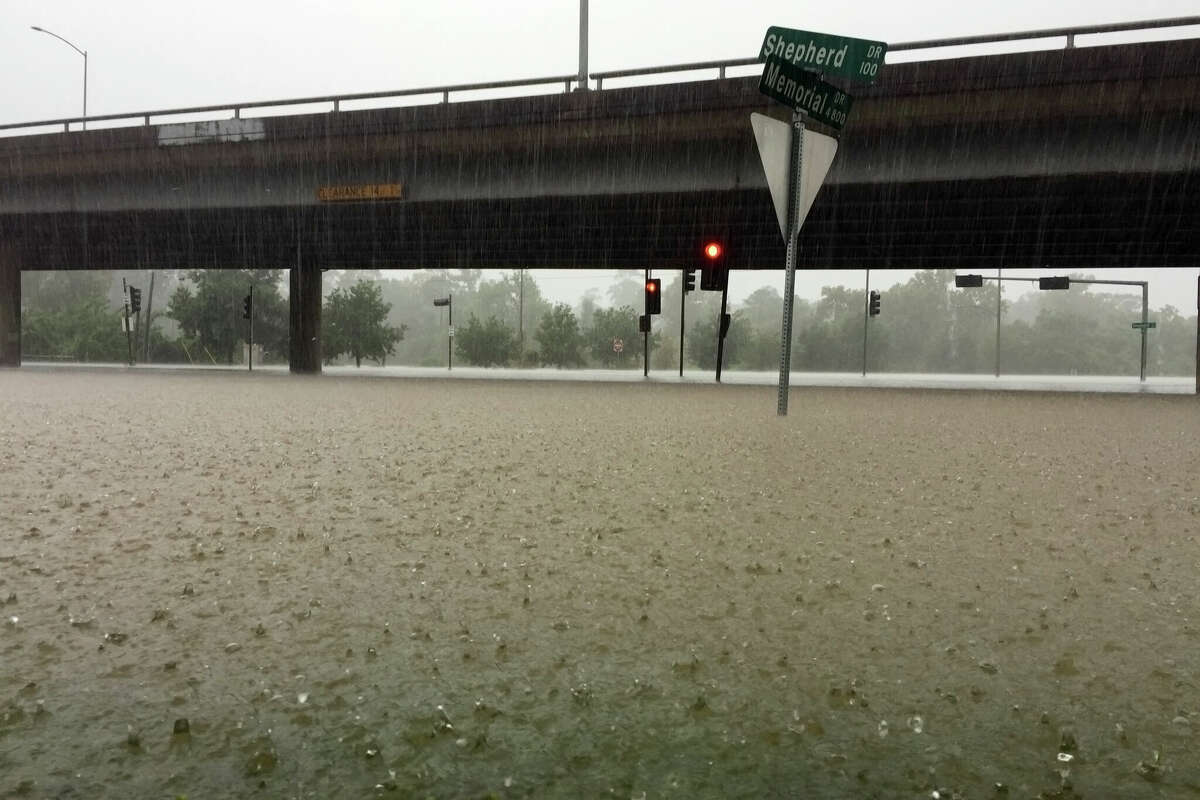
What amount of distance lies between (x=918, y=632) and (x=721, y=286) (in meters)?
19.5

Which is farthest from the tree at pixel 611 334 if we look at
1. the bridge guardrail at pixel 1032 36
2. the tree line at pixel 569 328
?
the bridge guardrail at pixel 1032 36

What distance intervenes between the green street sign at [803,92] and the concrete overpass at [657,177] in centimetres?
961

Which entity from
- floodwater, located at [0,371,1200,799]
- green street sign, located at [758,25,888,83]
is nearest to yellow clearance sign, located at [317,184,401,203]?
green street sign, located at [758,25,888,83]

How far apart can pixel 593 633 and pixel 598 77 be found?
1874cm

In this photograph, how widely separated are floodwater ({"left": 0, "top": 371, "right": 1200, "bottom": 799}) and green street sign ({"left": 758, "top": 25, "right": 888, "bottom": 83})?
15.9 ft

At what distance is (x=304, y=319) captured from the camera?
98.1 ft

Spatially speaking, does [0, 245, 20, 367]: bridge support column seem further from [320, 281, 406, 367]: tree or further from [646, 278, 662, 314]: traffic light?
[320, 281, 406, 367]: tree

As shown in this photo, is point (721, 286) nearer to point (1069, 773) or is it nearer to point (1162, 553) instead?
point (1162, 553)

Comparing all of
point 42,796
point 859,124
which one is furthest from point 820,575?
point 859,124

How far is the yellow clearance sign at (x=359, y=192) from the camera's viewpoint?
2225 centimetres

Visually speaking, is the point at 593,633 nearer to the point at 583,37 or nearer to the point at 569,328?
the point at 583,37

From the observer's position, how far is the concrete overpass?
16609 mm

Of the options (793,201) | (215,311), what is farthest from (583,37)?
(215,311)

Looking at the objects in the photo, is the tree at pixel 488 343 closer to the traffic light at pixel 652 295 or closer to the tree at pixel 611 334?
the tree at pixel 611 334
